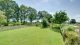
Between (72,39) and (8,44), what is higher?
(72,39)

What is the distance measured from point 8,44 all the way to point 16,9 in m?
59.5

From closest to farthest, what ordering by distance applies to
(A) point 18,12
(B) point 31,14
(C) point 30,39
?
(C) point 30,39 < (A) point 18,12 < (B) point 31,14

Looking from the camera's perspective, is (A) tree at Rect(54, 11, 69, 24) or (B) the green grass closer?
(B) the green grass

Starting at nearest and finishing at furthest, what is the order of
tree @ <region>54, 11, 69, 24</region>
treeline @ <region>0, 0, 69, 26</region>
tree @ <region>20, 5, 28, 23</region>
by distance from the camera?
tree @ <region>54, 11, 69, 24</region>, treeline @ <region>0, 0, 69, 26</region>, tree @ <region>20, 5, 28, 23</region>

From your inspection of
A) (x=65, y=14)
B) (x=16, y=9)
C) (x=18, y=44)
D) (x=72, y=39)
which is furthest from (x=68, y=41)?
(x=16, y=9)

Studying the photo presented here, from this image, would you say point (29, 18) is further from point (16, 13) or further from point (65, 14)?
point (65, 14)

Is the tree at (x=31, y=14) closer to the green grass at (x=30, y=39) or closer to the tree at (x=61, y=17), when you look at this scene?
the tree at (x=61, y=17)

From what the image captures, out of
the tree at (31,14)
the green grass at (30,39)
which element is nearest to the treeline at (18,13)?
the tree at (31,14)

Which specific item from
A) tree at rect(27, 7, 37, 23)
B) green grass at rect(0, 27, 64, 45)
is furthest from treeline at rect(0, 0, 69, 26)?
green grass at rect(0, 27, 64, 45)

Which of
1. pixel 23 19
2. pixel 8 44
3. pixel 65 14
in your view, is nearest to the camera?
pixel 8 44

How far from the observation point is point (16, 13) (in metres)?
78.9

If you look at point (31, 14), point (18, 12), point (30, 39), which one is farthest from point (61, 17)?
point (31, 14)

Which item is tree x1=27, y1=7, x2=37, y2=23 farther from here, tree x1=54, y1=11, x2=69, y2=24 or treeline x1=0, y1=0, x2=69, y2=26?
tree x1=54, y1=11, x2=69, y2=24

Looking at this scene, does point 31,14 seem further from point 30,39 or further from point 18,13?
point 30,39
